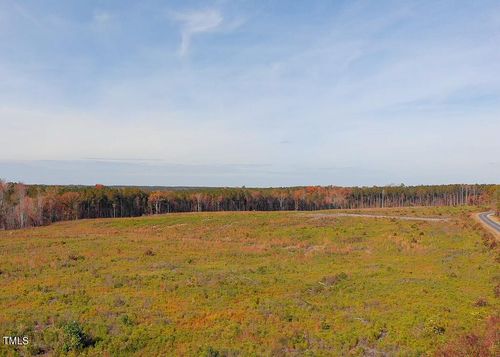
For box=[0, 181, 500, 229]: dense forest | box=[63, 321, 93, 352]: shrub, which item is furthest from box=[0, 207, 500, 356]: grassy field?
box=[0, 181, 500, 229]: dense forest

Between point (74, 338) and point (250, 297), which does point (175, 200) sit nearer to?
point (250, 297)

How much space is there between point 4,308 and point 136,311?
22.9 ft

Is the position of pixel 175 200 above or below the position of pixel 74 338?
above

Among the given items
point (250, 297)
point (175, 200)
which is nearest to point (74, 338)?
point (250, 297)

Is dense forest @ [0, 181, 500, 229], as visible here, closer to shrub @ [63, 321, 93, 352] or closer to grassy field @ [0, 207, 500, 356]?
grassy field @ [0, 207, 500, 356]

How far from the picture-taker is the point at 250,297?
22734 millimetres

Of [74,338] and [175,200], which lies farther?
[175,200]

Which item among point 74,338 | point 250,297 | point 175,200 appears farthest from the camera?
point 175,200

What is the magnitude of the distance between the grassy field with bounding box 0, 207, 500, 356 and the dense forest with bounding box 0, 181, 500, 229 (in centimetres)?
6601

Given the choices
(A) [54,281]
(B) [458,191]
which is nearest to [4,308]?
(A) [54,281]

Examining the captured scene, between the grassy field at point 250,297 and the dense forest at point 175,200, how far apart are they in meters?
66.0

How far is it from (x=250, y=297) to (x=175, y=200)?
13584 centimetres

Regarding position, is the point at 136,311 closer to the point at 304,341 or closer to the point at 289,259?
the point at 304,341

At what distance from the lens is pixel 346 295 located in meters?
22.9
